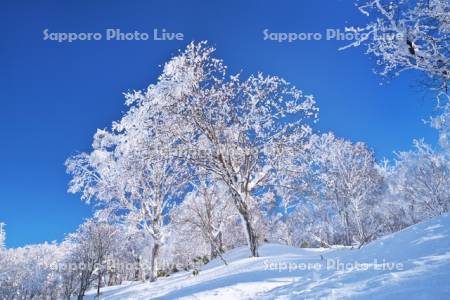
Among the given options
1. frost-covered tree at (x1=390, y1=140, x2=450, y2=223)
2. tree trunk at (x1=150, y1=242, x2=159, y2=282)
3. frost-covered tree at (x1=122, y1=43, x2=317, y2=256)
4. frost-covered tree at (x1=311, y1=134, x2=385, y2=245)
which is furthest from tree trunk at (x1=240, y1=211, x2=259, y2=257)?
frost-covered tree at (x1=390, y1=140, x2=450, y2=223)

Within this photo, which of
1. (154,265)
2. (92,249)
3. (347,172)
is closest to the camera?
(154,265)

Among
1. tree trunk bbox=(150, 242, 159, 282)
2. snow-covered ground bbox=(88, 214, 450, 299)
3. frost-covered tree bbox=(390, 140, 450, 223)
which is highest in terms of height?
frost-covered tree bbox=(390, 140, 450, 223)

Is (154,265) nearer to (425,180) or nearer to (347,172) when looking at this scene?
(347,172)

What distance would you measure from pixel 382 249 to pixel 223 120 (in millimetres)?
8535

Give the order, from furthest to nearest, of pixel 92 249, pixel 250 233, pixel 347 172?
pixel 92 249 → pixel 347 172 → pixel 250 233

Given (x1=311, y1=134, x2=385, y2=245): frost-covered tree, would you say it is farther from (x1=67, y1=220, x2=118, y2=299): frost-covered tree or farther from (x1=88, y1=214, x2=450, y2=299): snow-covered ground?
(x1=67, y1=220, x2=118, y2=299): frost-covered tree

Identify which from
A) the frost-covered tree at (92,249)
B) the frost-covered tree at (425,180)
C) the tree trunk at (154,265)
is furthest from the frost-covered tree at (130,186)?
the frost-covered tree at (425,180)

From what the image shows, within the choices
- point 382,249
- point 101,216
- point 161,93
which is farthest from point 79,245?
point 382,249

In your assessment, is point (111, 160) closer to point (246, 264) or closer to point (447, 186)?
point (246, 264)

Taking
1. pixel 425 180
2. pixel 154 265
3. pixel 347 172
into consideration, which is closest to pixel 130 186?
pixel 154 265

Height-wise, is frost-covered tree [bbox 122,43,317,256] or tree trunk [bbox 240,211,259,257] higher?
frost-covered tree [bbox 122,43,317,256]

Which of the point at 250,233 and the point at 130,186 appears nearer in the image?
the point at 250,233

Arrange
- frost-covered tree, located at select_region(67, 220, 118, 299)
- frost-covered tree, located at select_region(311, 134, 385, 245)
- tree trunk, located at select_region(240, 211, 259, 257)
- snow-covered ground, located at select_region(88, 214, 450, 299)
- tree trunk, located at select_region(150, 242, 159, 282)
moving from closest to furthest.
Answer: snow-covered ground, located at select_region(88, 214, 450, 299)
tree trunk, located at select_region(240, 211, 259, 257)
tree trunk, located at select_region(150, 242, 159, 282)
frost-covered tree, located at select_region(311, 134, 385, 245)
frost-covered tree, located at select_region(67, 220, 118, 299)

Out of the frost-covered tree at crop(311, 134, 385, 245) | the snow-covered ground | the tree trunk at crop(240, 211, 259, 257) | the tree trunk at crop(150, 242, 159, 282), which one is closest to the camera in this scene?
the snow-covered ground
